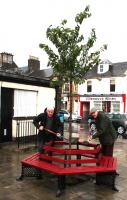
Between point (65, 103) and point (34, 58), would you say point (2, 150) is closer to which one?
point (65, 103)

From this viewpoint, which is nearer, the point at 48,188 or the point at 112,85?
the point at 48,188

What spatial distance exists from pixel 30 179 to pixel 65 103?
118 ft

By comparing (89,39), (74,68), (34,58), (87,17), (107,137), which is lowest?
(107,137)

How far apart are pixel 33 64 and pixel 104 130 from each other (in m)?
39.9

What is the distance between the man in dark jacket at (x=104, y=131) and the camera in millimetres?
6930

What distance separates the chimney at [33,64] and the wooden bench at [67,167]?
38.9 meters

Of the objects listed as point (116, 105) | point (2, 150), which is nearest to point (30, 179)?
point (2, 150)

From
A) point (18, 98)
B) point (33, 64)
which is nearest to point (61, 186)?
point (18, 98)

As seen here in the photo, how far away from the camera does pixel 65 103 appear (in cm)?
4294

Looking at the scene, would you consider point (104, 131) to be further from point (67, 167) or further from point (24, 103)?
point (24, 103)

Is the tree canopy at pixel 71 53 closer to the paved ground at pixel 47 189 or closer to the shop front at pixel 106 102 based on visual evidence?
the paved ground at pixel 47 189

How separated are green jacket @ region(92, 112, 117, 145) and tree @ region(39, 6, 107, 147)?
109cm

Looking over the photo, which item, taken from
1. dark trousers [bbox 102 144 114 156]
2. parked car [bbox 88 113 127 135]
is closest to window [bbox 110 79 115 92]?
parked car [bbox 88 113 127 135]

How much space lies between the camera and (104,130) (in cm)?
689
